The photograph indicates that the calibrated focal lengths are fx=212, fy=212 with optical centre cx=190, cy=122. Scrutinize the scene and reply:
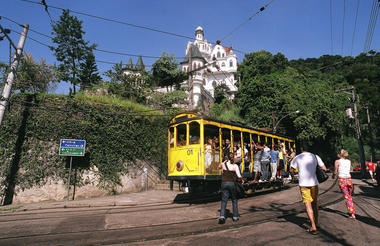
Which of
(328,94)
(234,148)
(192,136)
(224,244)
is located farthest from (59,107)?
(328,94)

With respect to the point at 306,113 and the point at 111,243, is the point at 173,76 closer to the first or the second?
the point at 306,113

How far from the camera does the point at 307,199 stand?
4.81 meters

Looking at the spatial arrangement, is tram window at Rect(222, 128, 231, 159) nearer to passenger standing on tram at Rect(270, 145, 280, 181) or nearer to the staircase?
passenger standing on tram at Rect(270, 145, 280, 181)

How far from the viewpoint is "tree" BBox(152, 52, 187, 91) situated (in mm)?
31062

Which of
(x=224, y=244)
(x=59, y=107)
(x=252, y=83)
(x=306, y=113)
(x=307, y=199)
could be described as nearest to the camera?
(x=224, y=244)

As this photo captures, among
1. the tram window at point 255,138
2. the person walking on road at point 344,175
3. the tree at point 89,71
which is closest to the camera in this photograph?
the person walking on road at point 344,175

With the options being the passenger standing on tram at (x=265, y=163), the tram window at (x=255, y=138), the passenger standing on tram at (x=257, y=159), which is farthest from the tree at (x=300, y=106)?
the passenger standing on tram at (x=257, y=159)

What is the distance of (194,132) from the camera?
8.84 metres

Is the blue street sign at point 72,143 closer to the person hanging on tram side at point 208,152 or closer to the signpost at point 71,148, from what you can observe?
the signpost at point 71,148

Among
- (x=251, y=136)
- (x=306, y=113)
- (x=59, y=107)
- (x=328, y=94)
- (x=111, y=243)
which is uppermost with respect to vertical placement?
(x=328, y=94)

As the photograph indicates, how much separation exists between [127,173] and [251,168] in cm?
756

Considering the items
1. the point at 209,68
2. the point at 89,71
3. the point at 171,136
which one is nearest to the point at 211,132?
the point at 171,136

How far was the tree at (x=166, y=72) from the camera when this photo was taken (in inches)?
1223

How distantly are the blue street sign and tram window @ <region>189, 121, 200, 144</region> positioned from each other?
6.25 metres
